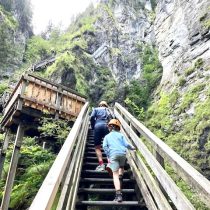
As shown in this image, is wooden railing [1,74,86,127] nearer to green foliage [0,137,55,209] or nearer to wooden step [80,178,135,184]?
green foliage [0,137,55,209]

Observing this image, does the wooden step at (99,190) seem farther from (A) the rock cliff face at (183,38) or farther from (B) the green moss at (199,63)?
(B) the green moss at (199,63)

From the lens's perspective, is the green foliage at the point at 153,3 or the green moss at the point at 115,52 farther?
the green foliage at the point at 153,3

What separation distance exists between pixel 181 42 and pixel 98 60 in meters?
12.4

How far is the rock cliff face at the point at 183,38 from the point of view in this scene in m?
13.2

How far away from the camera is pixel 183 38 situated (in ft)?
53.8

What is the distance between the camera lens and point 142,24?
33281mm

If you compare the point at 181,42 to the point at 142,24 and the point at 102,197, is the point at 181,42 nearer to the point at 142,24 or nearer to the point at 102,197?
the point at 102,197

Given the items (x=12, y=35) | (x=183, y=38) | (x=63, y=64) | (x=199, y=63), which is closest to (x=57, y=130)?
(x=199, y=63)

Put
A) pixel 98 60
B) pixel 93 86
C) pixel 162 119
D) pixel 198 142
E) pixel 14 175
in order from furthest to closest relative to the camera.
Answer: pixel 98 60, pixel 93 86, pixel 162 119, pixel 14 175, pixel 198 142

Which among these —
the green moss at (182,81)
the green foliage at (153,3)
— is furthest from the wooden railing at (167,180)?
the green foliage at (153,3)

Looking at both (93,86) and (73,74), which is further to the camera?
(93,86)

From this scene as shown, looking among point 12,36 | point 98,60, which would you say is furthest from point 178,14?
point 12,36

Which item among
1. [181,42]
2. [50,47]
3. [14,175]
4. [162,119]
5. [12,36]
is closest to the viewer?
[14,175]

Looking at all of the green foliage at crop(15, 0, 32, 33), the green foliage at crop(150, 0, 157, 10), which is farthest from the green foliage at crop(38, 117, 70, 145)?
the green foliage at crop(15, 0, 32, 33)
